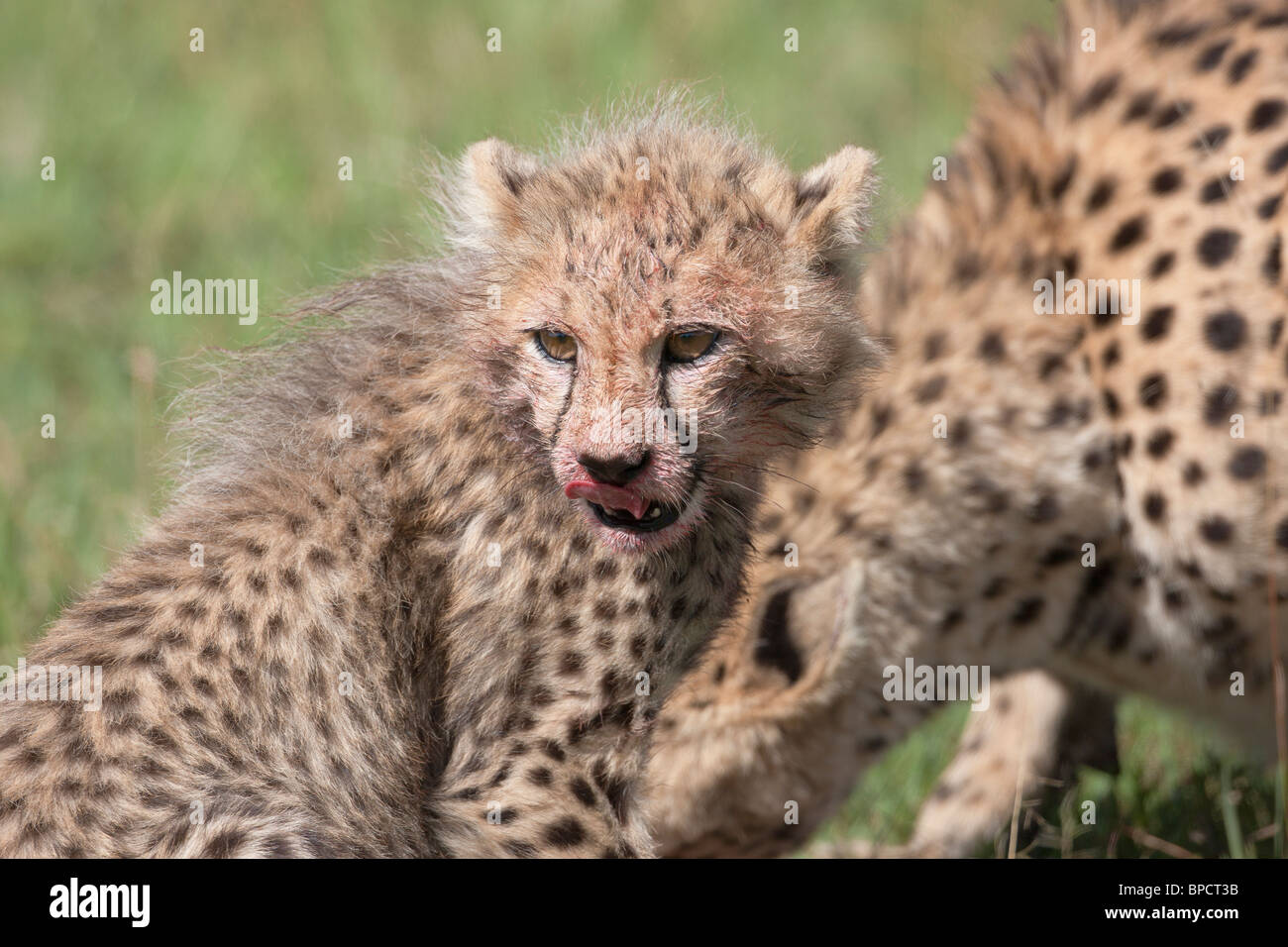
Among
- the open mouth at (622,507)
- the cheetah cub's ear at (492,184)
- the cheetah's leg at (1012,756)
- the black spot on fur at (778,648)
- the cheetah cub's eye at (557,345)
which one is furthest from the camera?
the cheetah's leg at (1012,756)

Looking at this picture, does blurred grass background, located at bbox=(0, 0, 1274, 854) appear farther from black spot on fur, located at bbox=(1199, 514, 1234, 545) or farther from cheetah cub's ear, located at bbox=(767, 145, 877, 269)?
cheetah cub's ear, located at bbox=(767, 145, 877, 269)

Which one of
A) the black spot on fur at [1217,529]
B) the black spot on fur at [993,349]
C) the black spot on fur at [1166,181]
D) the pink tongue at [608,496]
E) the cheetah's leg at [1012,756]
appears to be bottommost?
the cheetah's leg at [1012,756]

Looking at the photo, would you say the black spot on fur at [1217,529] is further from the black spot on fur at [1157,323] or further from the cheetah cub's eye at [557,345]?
the cheetah cub's eye at [557,345]

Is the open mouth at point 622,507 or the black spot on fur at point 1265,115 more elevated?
the black spot on fur at point 1265,115

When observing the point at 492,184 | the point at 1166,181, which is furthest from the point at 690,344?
the point at 1166,181

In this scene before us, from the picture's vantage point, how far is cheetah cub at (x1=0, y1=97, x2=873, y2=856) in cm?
330

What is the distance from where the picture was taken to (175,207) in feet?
27.9

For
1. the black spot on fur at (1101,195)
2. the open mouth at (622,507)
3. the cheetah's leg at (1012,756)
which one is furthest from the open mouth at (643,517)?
the cheetah's leg at (1012,756)

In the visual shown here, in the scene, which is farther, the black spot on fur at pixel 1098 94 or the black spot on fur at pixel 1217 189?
the black spot on fur at pixel 1098 94

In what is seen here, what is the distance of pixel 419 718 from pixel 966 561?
1.92 meters

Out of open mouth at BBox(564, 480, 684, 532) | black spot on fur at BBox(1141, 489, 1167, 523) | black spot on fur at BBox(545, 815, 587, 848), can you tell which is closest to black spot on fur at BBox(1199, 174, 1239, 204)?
black spot on fur at BBox(1141, 489, 1167, 523)

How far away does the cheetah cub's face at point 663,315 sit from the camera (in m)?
3.25

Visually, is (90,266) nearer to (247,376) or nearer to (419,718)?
(247,376)

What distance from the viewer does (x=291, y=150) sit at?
921 cm
